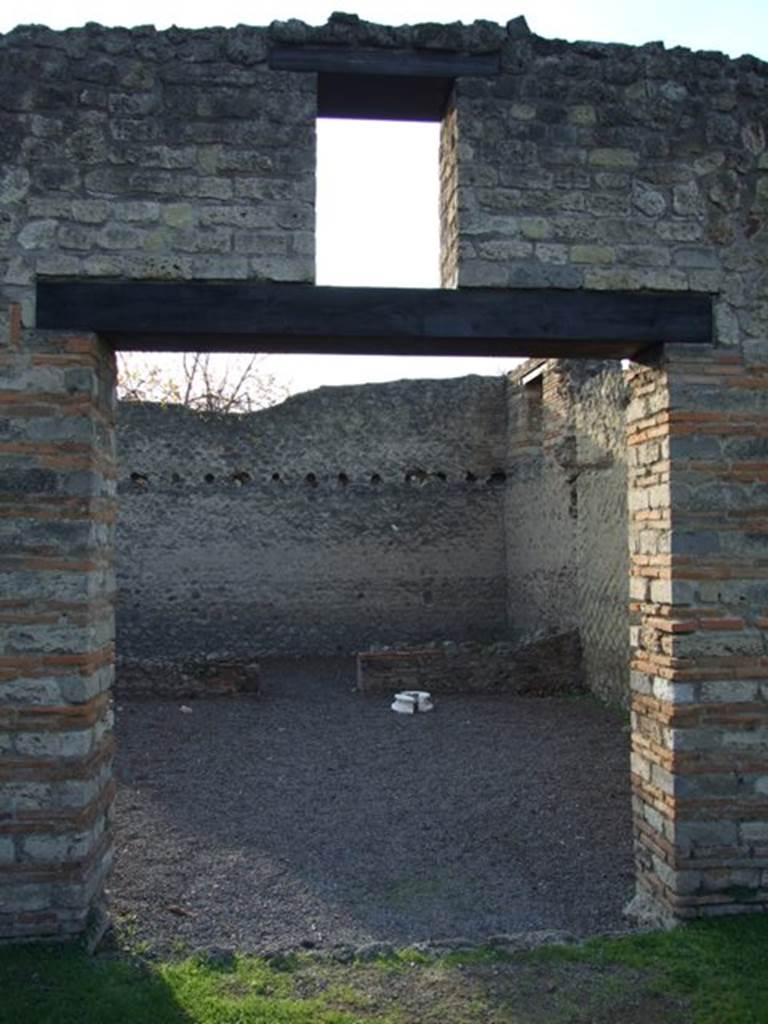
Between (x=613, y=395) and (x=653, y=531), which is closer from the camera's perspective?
(x=653, y=531)

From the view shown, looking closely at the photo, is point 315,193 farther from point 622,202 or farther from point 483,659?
point 483,659

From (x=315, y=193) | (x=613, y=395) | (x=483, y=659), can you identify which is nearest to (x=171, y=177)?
(x=315, y=193)

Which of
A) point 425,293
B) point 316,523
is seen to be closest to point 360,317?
point 425,293

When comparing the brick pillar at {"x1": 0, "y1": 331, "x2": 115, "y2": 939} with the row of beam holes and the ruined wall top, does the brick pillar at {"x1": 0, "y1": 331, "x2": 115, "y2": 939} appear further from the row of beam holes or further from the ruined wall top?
the row of beam holes

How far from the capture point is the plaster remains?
4637mm

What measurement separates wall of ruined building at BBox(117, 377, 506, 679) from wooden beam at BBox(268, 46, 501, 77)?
411 inches

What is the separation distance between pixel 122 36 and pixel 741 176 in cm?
335

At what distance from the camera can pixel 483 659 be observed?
39.6ft

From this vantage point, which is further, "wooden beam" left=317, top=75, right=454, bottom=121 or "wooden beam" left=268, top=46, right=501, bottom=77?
"wooden beam" left=317, top=75, right=454, bottom=121

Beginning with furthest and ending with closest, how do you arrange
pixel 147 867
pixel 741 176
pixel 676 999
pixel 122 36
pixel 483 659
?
pixel 483 659
pixel 147 867
pixel 741 176
pixel 122 36
pixel 676 999

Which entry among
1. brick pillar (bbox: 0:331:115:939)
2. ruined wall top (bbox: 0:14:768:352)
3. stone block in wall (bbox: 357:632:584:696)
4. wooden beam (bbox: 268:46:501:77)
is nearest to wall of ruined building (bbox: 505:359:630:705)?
stone block in wall (bbox: 357:632:584:696)

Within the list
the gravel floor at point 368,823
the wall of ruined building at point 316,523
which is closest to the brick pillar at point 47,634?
the gravel floor at point 368,823

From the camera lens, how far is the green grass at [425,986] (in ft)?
13.2

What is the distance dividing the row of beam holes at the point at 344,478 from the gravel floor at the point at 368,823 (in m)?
4.69
